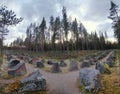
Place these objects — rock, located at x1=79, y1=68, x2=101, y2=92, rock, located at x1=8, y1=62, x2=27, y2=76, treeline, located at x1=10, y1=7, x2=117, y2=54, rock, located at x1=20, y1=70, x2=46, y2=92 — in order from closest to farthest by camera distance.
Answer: rock, located at x1=79, y1=68, x2=101, y2=92
rock, located at x1=20, y1=70, x2=46, y2=92
rock, located at x1=8, y1=62, x2=27, y2=76
treeline, located at x1=10, y1=7, x2=117, y2=54

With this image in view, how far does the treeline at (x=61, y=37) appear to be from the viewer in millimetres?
73369

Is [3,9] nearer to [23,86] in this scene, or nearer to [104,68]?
[23,86]

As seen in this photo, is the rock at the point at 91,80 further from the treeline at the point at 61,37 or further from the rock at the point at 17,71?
the treeline at the point at 61,37

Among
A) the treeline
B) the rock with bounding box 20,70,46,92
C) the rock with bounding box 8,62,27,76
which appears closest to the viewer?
the rock with bounding box 20,70,46,92

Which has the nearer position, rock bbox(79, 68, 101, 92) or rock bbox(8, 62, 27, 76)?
rock bbox(79, 68, 101, 92)

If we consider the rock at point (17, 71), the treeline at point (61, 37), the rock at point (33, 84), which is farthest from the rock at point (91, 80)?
the treeline at point (61, 37)

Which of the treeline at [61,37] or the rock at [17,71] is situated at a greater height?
the treeline at [61,37]

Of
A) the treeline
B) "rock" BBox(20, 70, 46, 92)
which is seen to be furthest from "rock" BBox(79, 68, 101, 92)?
the treeline

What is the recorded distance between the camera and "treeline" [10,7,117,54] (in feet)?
241

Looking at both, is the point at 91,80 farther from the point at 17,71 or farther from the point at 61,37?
the point at 61,37

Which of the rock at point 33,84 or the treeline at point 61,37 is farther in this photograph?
the treeline at point 61,37

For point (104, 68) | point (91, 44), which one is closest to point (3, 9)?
point (104, 68)

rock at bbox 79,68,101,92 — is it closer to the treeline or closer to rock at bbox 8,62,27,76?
rock at bbox 8,62,27,76

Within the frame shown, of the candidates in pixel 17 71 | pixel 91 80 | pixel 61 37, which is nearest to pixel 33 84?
pixel 91 80
